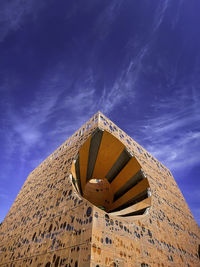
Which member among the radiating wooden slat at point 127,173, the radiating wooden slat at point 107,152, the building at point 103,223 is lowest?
the building at point 103,223

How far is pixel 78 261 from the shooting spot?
4496mm

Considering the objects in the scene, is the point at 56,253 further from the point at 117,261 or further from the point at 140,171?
the point at 140,171

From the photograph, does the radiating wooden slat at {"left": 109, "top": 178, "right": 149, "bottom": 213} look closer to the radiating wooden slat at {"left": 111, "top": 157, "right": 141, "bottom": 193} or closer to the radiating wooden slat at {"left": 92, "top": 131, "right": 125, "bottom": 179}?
the radiating wooden slat at {"left": 111, "top": 157, "right": 141, "bottom": 193}

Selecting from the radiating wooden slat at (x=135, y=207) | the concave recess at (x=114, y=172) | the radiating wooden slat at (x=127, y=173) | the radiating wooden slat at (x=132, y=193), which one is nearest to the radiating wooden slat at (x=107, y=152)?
the concave recess at (x=114, y=172)

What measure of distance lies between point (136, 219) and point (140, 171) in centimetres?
414

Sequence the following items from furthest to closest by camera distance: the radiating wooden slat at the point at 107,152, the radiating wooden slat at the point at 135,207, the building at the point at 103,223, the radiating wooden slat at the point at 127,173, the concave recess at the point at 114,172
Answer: the radiating wooden slat at the point at 127,173 → the radiating wooden slat at the point at 107,152 → the concave recess at the point at 114,172 → the radiating wooden slat at the point at 135,207 → the building at the point at 103,223

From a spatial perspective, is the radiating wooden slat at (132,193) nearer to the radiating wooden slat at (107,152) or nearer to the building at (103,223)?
the building at (103,223)

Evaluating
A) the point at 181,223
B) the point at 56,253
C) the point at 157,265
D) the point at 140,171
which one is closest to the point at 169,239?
the point at 157,265

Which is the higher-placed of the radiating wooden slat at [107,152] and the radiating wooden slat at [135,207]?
the radiating wooden slat at [107,152]

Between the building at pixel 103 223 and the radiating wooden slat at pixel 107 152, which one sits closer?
the building at pixel 103 223

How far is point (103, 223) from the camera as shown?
214 inches

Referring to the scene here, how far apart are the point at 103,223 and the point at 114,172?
23.3 ft

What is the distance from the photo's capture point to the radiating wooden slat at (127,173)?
11052 mm

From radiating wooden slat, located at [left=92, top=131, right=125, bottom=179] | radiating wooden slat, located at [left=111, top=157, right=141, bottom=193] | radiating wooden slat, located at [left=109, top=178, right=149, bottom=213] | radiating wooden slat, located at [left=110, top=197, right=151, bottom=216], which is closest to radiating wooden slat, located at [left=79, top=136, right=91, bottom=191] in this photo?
radiating wooden slat, located at [left=92, top=131, right=125, bottom=179]
